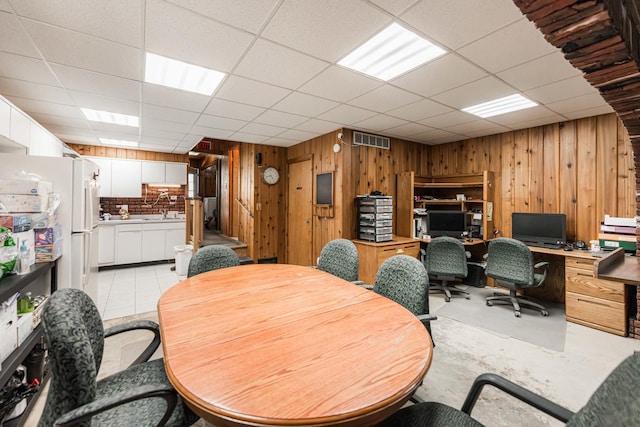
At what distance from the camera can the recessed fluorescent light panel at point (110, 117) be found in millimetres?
3693

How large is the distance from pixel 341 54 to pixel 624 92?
176cm

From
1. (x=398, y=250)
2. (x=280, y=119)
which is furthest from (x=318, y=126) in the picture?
(x=398, y=250)

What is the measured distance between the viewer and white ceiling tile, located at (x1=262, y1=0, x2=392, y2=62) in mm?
1730

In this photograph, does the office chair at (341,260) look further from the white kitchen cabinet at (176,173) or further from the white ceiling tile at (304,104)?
the white kitchen cabinet at (176,173)

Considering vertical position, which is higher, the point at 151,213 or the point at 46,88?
the point at 46,88

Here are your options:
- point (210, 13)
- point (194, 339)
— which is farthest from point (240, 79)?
point (194, 339)

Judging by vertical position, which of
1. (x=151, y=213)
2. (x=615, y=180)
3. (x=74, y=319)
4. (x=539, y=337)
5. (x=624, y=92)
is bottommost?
(x=539, y=337)

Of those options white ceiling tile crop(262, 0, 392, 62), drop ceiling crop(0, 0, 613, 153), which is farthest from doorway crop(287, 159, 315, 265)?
white ceiling tile crop(262, 0, 392, 62)

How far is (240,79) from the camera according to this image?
2.71 meters

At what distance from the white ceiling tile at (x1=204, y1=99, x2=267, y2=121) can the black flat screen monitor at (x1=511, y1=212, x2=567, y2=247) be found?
408cm

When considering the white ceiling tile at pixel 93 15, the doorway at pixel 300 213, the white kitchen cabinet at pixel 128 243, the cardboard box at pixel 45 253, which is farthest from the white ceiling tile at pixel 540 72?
the white kitchen cabinet at pixel 128 243

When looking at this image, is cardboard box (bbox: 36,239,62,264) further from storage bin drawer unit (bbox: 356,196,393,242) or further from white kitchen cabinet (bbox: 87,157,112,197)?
white kitchen cabinet (bbox: 87,157,112,197)

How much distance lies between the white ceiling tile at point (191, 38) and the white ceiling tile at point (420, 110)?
2.10 meters

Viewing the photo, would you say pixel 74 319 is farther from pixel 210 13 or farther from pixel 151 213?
pixel 151 213
